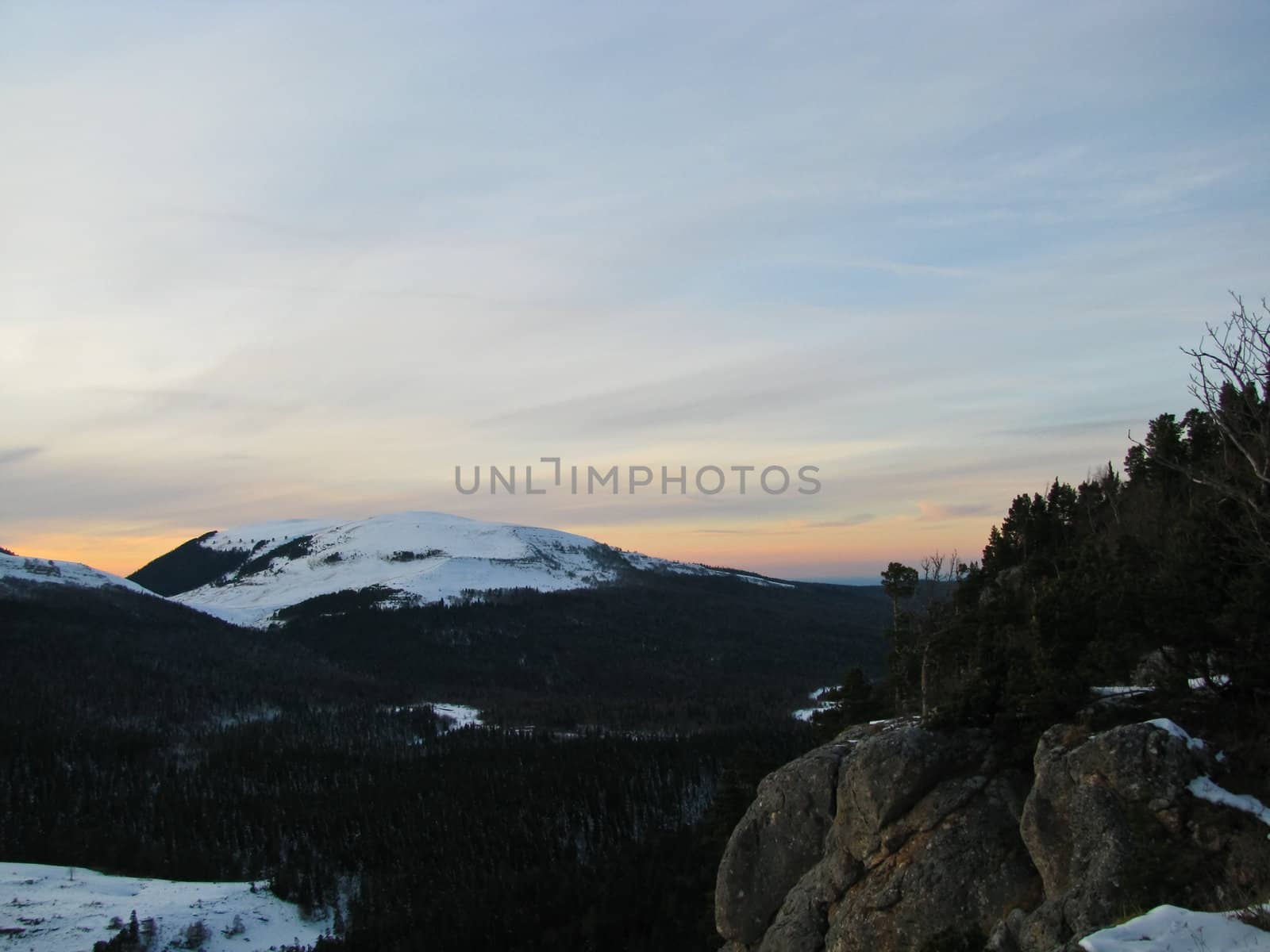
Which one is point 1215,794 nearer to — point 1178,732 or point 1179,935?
point 1178,732

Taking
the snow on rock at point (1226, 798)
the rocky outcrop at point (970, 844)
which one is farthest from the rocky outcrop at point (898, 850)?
the snow on rock at point (1226, 798)

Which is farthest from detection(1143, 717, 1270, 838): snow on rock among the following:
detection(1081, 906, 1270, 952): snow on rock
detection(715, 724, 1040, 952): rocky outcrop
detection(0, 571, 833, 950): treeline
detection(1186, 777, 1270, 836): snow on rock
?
detection(0, 571, 833, 950): treeline

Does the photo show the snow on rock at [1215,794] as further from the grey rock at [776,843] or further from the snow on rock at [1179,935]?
the grey rock at [776,843]

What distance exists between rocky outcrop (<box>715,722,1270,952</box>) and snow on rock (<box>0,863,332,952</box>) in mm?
85198

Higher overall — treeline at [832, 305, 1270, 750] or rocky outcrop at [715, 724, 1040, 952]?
treeline at [832, 305, 1270, 750]

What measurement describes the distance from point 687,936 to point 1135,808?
2297 inches

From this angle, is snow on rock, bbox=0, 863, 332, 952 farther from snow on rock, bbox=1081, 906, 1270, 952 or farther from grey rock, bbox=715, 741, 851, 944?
snow on rock, bbox=1081, 906, 1270, 952

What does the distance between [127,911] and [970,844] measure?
334ft

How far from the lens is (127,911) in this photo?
90.1m

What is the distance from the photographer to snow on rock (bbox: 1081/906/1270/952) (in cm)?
1091

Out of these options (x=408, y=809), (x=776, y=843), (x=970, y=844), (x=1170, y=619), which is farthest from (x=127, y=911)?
(x=1170, y=619)

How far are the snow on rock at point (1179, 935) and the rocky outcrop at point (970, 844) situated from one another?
30.9 inches

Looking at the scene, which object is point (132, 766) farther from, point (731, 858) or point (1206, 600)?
point (1206, 600)

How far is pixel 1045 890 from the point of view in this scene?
720 inches
